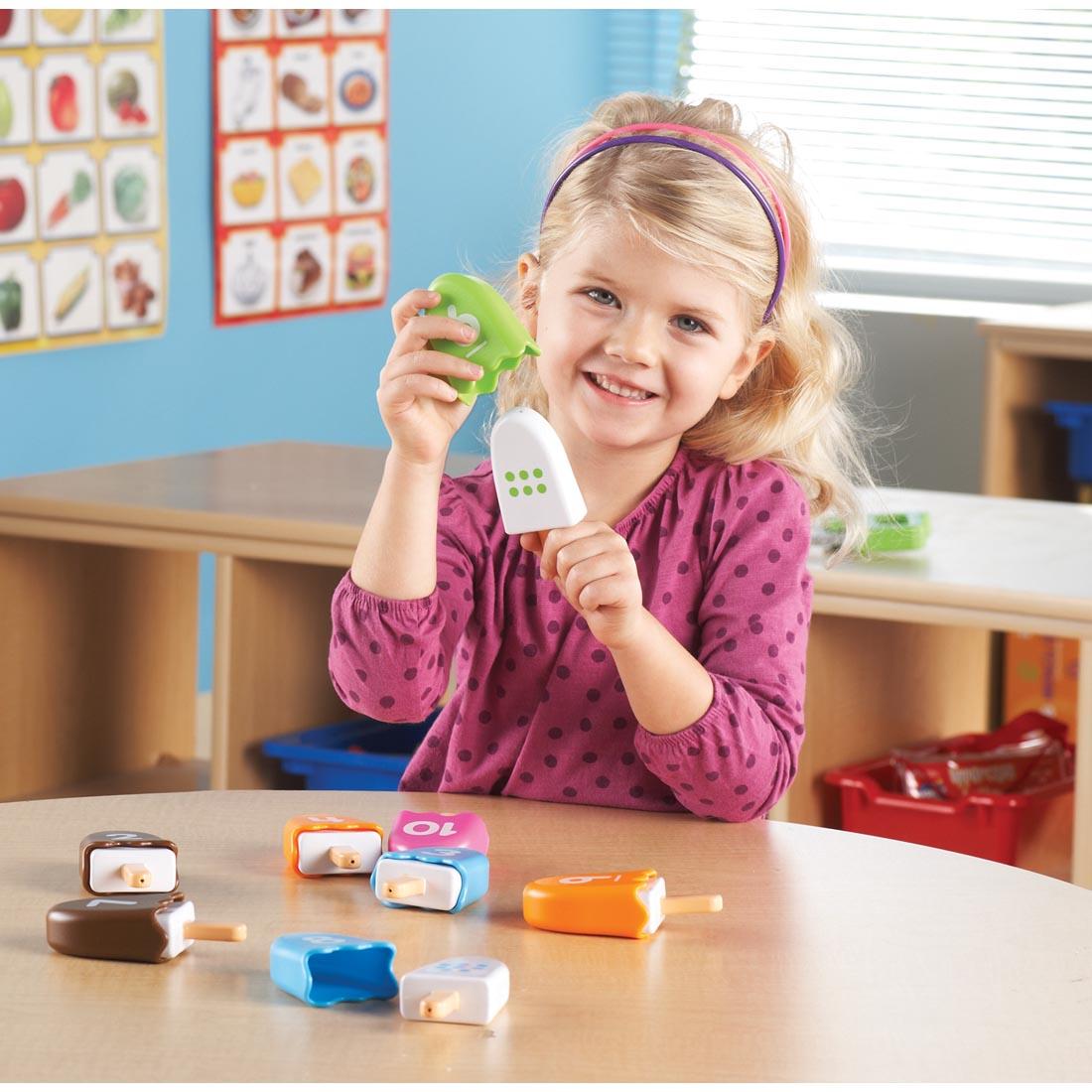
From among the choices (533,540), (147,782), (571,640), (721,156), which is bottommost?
(147,782)

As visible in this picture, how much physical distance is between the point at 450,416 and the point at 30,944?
1.40 ft

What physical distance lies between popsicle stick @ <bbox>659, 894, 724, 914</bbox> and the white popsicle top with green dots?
0.79 feet

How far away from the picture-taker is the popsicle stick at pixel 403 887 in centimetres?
103

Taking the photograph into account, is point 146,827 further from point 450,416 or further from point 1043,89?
point 1043,89

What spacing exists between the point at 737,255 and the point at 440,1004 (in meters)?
0.64

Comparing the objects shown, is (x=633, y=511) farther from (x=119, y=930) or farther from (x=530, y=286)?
(x=119, y=930)

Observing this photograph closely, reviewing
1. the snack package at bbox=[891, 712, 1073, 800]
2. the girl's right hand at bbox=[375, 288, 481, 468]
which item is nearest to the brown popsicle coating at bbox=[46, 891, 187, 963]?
the girl's right hand at bbox=[375, 288, 481, 468]

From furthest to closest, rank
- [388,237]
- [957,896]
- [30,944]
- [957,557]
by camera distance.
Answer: [388,237], [957,557], [957,896], [30,944]

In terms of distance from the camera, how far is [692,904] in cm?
104

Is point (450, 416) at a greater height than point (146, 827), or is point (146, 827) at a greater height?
point (450, 416)

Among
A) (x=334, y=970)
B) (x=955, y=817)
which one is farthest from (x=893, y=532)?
(x=334, y=970)

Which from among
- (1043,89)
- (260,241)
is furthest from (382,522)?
(1043,89)

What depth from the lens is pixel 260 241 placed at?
378 centimetres

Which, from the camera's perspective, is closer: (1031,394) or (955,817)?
(955,817)
